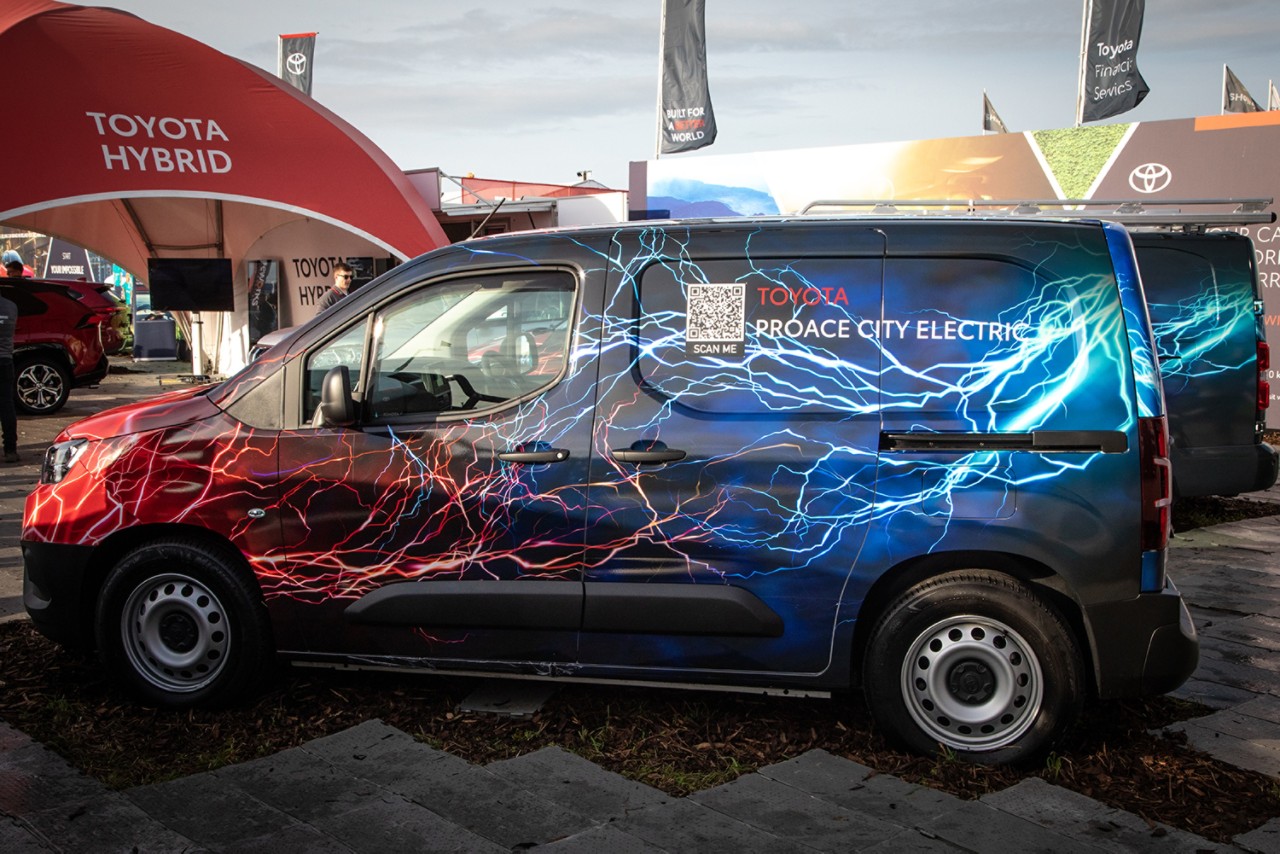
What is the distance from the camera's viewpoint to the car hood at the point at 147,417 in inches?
193

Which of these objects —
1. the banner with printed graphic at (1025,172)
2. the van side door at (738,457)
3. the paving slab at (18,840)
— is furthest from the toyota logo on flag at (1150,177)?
the paving slab at (18,840)

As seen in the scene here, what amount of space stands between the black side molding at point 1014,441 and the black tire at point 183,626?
2705 millimetres

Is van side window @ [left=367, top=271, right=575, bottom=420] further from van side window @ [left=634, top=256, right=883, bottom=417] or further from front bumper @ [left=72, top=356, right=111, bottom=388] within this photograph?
front bumper @ [left=72, top=356, right=111, bottom=388]

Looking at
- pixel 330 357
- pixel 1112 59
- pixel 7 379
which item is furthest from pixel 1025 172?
pixel 330 357

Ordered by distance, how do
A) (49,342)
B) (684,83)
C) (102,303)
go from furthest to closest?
(684,83), (102,303), (49,342)

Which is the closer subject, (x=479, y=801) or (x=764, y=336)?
(x=479, y=801)

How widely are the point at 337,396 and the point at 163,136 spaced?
1169 cm

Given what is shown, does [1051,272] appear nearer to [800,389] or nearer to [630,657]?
[800,389]

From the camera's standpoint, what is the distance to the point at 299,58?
2683 centimetres

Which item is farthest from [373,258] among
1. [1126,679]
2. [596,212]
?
[1126,679]

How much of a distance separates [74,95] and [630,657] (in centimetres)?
1257

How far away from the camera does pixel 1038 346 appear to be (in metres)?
4.20

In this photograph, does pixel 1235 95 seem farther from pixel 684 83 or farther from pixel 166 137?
pixel 166 137

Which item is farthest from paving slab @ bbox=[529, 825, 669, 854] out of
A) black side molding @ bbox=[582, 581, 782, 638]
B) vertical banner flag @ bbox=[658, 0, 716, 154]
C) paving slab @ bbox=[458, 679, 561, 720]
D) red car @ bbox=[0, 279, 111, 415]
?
vertical banner flag @ bbox=[658, 0, 716, 154]
